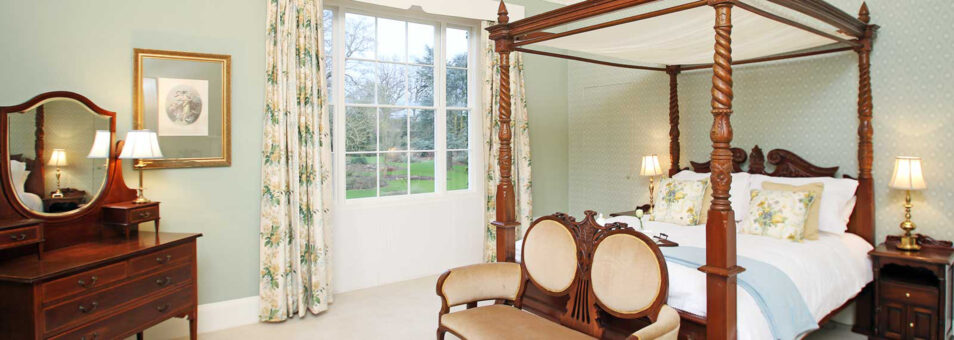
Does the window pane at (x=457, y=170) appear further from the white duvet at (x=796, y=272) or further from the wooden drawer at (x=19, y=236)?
the wooden drawer at (x=19, y=236)

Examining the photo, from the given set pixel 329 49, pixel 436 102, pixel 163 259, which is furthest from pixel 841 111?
pixel 163 259

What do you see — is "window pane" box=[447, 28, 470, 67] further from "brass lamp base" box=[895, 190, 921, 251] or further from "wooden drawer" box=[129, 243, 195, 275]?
"brass lamp base" box=[895, 190, 921, 251]

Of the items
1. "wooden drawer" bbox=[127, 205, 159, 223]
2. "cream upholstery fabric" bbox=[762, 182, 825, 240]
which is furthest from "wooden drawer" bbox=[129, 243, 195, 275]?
"cream upholstery fabric" bbox=[762, 182, 825, 240]

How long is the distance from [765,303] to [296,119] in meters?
3.37

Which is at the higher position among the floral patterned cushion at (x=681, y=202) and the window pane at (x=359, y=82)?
the window pane at (x=359, y=82)

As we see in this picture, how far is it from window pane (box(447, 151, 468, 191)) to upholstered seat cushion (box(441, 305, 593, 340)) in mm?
2555

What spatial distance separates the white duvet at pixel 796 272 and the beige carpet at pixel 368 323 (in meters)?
0.61

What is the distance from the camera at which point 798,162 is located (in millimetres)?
4234

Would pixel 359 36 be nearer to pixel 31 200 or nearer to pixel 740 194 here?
pixel 31 200

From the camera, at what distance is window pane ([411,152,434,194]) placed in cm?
528

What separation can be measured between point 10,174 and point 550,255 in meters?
2.99

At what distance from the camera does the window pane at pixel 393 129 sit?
16.7 ft

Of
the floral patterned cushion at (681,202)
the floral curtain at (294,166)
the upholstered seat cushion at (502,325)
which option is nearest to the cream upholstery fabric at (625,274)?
the upholstered seat cushion at (502,325)

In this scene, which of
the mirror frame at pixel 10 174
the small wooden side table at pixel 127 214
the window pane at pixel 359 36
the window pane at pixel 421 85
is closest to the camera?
the mirror frame at pixel 10 174
